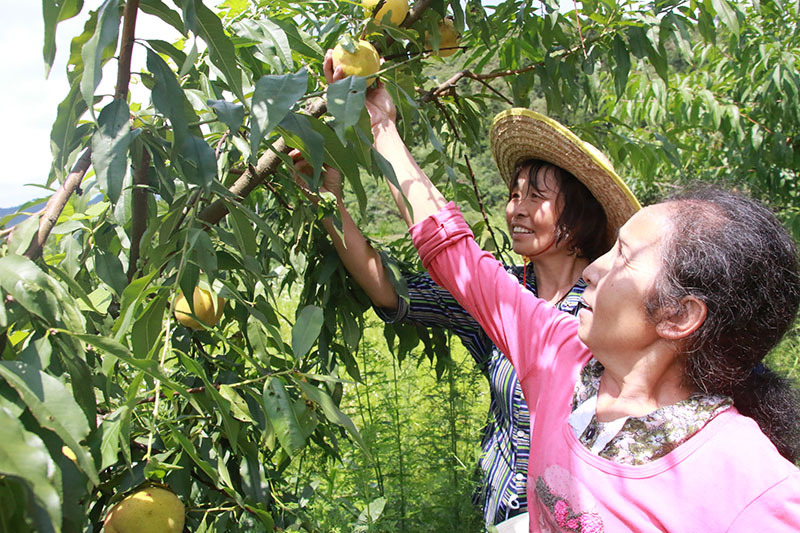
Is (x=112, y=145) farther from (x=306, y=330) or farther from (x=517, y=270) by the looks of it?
(x=517, y=270)

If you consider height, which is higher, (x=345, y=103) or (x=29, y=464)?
(x=345, y=103)

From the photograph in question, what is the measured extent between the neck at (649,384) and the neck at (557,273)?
495mm

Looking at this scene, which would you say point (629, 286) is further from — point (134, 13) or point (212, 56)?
point (134, 13)

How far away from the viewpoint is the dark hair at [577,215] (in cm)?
153

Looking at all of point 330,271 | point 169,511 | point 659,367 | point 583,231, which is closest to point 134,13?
point 169,511

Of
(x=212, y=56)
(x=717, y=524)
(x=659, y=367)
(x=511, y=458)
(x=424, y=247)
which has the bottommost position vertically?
(x=511, y=458)

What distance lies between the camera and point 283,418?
81 cm

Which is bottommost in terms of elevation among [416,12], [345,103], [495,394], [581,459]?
[495,394]

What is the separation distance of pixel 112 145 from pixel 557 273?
109cm

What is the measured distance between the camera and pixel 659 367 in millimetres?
1024

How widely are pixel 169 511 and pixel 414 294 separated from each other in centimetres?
81

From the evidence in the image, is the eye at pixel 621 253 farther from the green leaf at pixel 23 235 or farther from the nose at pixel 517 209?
the green leaf at pixel 23 235

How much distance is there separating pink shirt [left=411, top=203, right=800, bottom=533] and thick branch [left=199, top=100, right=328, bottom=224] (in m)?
0.31

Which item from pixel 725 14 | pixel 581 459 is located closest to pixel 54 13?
pixel 581 459
